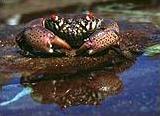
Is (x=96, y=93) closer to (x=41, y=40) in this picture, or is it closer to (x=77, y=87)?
(x=77, y=87)

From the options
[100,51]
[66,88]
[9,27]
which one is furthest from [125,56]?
[9,27]

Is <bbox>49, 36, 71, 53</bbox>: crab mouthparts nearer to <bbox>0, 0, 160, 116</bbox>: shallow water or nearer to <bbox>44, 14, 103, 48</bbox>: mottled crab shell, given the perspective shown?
<bbox>44, 14, 103, 48</bbox>: mottled crab shell

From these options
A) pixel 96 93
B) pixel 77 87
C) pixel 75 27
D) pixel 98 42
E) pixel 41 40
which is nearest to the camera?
pixel 96 93

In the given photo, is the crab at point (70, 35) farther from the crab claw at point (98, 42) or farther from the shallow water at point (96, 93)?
the shallow water at point (96, 93)

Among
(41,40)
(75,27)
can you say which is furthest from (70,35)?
(41,40)

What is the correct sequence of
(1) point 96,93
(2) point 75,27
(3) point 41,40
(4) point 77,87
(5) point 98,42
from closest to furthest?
(1) point 96,93 → (4) point 77,87 → (5) point 98,42 → (3) point 41,40 → (2) point 75,27

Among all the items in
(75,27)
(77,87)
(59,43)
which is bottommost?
(77,87)
